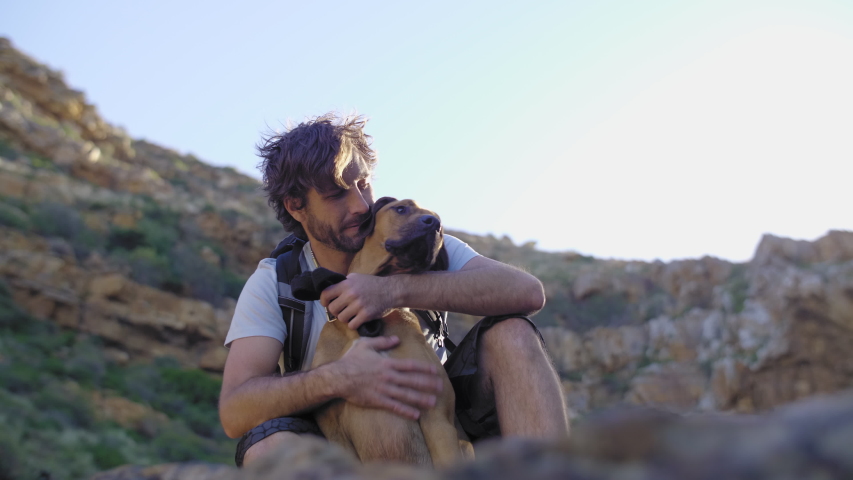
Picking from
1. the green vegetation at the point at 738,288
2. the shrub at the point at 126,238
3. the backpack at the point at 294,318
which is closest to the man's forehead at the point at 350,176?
the backpack at the point at 294,318

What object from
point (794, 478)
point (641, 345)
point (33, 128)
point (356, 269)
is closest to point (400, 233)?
point (356, 269)

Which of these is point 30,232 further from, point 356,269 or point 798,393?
point 798,393

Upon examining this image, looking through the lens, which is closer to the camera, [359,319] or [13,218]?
[359,319]

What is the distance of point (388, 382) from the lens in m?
2.81

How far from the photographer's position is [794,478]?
70 cm

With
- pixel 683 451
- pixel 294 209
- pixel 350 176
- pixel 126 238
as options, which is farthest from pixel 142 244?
pixel 683 451

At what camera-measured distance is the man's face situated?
12.1 feet

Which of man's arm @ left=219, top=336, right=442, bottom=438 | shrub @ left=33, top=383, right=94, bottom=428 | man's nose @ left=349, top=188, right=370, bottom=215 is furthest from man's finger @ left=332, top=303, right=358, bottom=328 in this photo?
shrub @ left=33, top=383, right=94, bottom=428

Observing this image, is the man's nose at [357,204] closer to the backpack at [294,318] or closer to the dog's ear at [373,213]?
the dog's ear at [373,213]

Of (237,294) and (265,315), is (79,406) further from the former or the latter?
(265,315)

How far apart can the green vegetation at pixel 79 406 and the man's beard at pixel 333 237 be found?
16.6 feet

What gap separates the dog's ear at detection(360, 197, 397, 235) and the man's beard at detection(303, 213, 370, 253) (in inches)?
1.2

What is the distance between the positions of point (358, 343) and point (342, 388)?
0.22 m

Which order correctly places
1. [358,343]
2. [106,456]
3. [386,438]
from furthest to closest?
[106,456] < [358,343] < [386,438]
